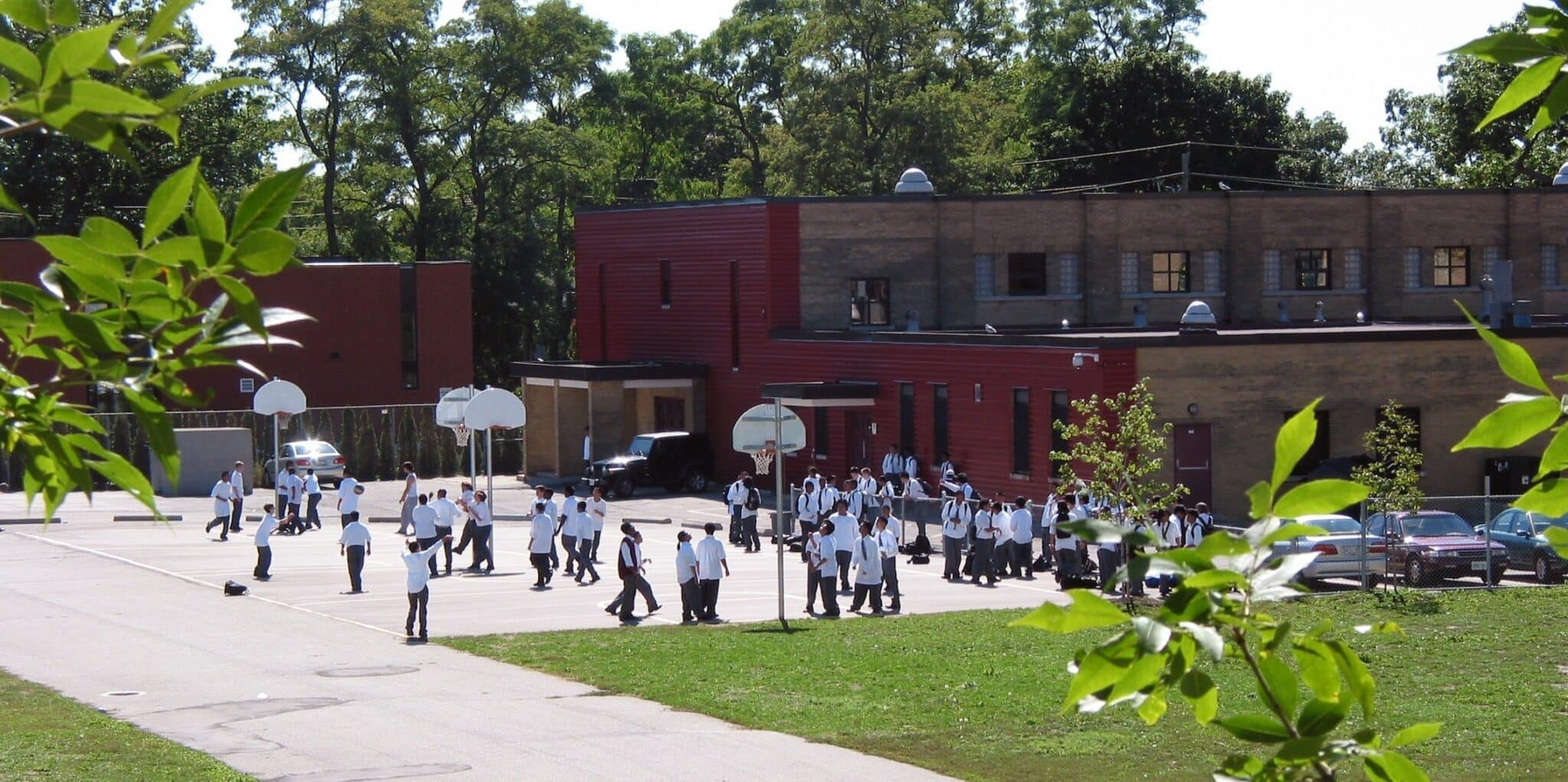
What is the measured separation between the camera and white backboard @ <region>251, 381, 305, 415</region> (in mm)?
44425

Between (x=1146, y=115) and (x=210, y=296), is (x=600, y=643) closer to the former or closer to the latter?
(x=210, y=296)

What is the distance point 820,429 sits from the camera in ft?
165

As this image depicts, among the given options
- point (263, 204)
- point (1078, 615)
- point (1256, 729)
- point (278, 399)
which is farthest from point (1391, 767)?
point (278, 399)

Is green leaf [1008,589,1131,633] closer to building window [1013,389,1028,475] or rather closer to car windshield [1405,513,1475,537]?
car windshield [1405,513,1475,537]

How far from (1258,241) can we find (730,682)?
3800 centimetres

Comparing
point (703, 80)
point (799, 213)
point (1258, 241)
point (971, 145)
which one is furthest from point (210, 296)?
point (703, 80)

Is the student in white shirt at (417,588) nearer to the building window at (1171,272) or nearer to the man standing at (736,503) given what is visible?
the man standing at (736,503)

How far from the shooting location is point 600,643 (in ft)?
81.0

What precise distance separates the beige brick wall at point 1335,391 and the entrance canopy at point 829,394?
9689 mm

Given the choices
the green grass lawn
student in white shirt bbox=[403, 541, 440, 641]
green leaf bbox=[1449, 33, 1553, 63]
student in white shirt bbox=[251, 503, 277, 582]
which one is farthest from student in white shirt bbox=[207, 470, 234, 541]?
green leaf bbox=[1449, 33, 1553, 63]

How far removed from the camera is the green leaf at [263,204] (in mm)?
3135

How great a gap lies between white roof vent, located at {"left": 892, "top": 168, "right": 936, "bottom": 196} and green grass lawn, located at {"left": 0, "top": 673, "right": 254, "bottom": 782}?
36496 mm

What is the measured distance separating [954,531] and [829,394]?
1644 cm

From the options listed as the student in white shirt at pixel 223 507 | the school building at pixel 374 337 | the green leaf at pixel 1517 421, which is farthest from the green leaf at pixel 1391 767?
the school building at pixel 374 337
